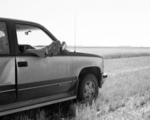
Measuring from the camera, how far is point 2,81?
3.67 metres

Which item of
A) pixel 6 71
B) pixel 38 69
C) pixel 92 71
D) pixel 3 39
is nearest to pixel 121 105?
pixel 92 71

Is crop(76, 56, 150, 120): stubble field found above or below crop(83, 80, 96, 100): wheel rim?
below

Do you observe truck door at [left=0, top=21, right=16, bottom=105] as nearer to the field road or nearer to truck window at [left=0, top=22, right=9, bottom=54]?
truck window at [left=0, top=22, right=9, bottom=54]

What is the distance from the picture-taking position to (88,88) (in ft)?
18.2

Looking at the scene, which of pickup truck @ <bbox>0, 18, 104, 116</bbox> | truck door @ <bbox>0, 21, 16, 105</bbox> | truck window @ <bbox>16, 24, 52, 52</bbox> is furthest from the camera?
truck window @ <bbox>16, 24, 52, 52</bbox>

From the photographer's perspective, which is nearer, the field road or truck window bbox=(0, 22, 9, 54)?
truck window bbox=(0, 22, 9, 54)

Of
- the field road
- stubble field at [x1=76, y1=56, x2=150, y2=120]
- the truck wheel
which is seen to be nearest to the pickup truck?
the truck wheel

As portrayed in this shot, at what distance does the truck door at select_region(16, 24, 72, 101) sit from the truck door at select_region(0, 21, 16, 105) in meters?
0.12

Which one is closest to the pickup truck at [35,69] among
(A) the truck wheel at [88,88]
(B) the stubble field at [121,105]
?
(A) the truck wheel at [88,88]

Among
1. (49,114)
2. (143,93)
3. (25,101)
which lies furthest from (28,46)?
(143,93)

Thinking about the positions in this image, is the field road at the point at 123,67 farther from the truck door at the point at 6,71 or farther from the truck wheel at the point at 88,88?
the truck door at the point at 6,71

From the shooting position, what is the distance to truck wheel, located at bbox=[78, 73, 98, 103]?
5.36 metres

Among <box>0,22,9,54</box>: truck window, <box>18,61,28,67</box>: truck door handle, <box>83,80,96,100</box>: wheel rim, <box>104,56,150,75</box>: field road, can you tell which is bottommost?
<box>104,56,150,75</box>: field road

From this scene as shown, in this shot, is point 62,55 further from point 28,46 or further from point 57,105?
point 57,105
